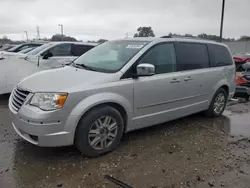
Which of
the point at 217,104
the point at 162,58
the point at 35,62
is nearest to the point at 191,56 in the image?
the point at 162,58

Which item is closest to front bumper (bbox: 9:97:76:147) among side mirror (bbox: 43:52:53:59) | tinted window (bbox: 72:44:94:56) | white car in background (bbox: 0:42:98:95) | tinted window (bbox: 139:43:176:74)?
tinted window (bbox: 139:43:176:74)

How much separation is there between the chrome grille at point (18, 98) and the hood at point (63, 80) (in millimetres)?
76

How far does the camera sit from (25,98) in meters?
3.30

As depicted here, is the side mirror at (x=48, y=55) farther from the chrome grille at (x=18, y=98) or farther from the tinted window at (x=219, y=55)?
the tinted window at (x=219, y=55)

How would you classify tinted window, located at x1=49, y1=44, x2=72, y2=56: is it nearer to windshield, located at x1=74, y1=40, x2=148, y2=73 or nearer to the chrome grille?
windshield, located at x1=74, y1=40, x2=148, y2=73

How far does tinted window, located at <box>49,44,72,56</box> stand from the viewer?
25.4ft

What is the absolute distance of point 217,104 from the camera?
5.55 metres

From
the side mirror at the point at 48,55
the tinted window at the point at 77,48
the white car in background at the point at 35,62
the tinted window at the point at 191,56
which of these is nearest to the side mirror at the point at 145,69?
the tinted window at the point at 191,56

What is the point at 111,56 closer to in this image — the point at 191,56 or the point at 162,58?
the point at 162,58

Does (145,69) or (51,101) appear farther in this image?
(145,69)

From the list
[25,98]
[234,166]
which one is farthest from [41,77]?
[234,166]

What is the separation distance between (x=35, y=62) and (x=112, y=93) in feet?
14.1

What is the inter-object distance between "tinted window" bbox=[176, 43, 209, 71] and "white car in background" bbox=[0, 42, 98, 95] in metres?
2.43

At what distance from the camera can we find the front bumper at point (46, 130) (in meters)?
3.05
